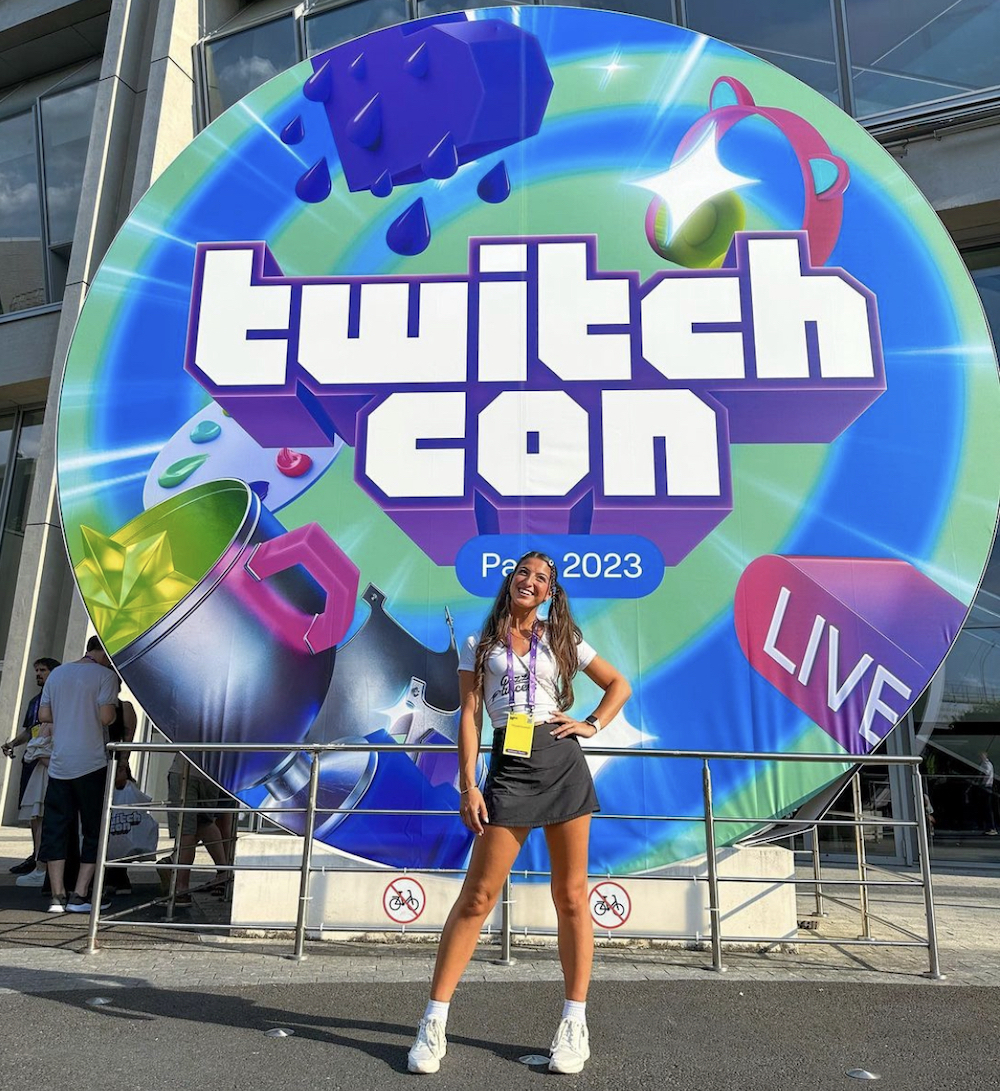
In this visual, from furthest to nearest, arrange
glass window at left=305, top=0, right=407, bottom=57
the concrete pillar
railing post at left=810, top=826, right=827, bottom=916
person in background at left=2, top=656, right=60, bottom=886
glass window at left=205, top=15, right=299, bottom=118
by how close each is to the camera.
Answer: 1. the concrete pillar
2. glass window at left=205, top=15, right=299, bottom=118
3. glass window at left=305, top=0, right=407, bottom=57
4. person in background at left=2, top=656, right=60, bottom=886
5. railing post at left=810, top=826, right=827, bottom=916

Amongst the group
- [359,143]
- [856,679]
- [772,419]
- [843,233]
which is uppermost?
[359,143]

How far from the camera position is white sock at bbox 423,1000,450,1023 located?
263 centimetres

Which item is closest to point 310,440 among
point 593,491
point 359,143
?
point 593,491

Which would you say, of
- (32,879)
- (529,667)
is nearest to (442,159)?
(529,667)

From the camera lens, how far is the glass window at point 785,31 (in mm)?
8234

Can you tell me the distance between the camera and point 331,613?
539 centimetres

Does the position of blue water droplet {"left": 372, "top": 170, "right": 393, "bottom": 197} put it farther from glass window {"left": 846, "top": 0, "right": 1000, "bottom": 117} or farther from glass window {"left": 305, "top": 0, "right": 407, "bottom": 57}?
glass window {"left": 846, "top": 0, "right": 1000, "bottom": 117}

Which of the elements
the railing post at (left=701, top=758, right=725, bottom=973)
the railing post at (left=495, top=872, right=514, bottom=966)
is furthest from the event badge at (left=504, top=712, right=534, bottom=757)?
the railing post at (left=701, top=758, right=725, bottom=973)

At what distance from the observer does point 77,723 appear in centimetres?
524

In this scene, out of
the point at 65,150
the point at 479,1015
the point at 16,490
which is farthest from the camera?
the point at 16,490

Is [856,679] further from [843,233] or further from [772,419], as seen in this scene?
[843,233]

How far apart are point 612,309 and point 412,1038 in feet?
13.9

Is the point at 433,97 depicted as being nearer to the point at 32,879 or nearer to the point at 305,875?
the point at 305,875

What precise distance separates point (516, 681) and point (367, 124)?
4792 mm
